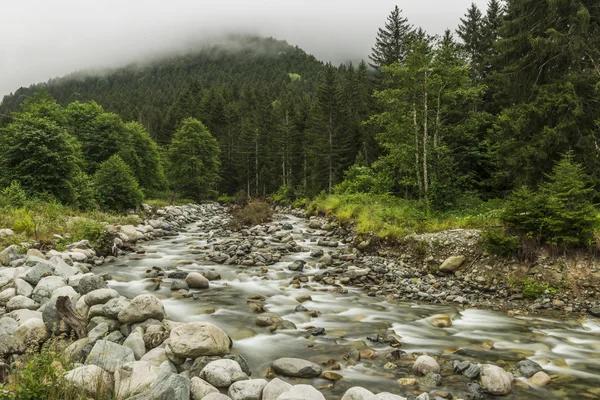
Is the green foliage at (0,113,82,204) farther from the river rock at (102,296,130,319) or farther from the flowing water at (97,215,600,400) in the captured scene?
the river rock at (102,296,130,319)

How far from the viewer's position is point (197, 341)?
6125mm

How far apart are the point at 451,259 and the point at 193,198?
4414 centimetres

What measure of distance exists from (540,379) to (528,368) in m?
0.26

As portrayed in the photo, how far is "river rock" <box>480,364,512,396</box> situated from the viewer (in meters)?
5.57

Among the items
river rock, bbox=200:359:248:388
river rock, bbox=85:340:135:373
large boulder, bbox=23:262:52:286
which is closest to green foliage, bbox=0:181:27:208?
large boulder, bbox=23:262:52:286

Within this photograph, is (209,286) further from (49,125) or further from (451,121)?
(451,121)

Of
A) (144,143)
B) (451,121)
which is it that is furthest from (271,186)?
(451,121)

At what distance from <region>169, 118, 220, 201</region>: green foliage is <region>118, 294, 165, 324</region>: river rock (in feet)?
143

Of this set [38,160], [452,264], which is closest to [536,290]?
[452,264]

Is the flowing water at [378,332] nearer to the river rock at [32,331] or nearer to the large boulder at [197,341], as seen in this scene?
the large boulder at [197,341]

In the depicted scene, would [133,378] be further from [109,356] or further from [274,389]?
[274,389]

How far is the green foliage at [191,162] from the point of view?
1953 inches

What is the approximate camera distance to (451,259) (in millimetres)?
11883

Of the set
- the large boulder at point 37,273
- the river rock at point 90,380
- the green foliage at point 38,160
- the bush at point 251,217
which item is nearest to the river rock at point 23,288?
the large boulder at point 37,273
